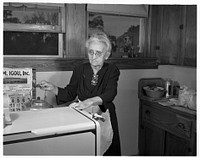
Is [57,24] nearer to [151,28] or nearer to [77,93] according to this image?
[77,93]

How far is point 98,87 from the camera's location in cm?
175

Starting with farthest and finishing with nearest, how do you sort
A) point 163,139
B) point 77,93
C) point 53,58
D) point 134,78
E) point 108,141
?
point 134,78 → point 163,139 → point 53,58 → point 77,93 → point 108,141

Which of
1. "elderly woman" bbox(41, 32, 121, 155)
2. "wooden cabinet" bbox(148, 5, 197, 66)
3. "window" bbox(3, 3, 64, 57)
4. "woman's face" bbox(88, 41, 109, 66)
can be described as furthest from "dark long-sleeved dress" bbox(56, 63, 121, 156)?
"wooden cabinet" bbox(148, 5, 197, 66)

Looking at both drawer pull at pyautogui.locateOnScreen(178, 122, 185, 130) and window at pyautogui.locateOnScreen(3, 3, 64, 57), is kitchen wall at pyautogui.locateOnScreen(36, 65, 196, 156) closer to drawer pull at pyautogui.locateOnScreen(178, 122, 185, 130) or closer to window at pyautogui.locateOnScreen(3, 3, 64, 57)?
drawer pull at pyautogui.locateOnScreen(178, 122, 185, 130)

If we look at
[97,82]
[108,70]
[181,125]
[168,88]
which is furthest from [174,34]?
[97,82]

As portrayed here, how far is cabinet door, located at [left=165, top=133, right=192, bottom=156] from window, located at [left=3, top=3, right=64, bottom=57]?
1.29 m

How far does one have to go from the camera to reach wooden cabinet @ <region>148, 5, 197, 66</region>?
2277 millimetres

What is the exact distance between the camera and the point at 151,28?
8.96 ft

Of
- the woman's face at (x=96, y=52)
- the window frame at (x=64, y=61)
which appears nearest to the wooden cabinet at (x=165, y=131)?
the window frame at (x=64, y=61)

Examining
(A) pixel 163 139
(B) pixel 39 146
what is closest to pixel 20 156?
(B) pixel 39 146

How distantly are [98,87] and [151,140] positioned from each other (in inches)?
42.7

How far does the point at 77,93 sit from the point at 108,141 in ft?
1.91

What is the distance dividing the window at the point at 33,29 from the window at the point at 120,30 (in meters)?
0.36

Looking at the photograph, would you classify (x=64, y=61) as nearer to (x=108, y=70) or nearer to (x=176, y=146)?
(x=108, y=70)
